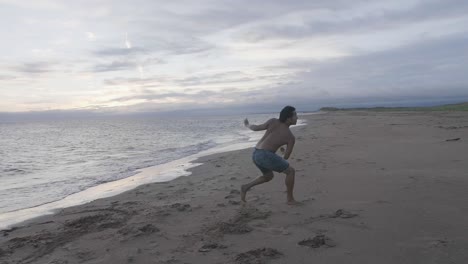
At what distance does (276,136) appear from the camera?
6527 millimetres

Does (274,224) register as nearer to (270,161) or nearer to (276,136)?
(270,161)

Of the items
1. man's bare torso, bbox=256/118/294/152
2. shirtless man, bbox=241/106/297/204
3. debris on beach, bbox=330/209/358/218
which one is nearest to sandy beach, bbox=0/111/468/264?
debris on beach, bbox=330/209/358/218

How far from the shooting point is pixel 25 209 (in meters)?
8.30

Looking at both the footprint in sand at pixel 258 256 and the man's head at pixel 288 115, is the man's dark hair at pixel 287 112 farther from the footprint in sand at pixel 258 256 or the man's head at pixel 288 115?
the footprint in sand at pixel 258 256

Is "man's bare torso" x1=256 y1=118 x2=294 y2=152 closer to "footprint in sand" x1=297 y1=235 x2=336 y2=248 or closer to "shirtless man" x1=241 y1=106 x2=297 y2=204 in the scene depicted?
"shirtless man" x1=241 y1=106 x2=297 y2=204

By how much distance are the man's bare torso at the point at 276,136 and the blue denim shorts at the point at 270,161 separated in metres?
0.10

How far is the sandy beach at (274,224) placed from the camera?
14.3 feet

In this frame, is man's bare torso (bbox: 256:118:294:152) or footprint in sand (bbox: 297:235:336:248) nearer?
footprint in sand (bbox: 297:235:336:248)

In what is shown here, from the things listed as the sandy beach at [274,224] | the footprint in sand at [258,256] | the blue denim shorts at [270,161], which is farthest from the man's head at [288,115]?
the footprint in sand at [258,256]

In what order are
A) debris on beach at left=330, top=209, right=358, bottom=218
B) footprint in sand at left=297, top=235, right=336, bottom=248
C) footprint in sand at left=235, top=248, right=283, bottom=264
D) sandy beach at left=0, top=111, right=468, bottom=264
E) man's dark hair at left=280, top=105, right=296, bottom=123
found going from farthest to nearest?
1. man's dark hair at left=280, top=105, right=296, bottom=123
2. debris on beach at left=330, top=209, right=358, bottom=218
3. footprint in sand at left=297, top=235, right=336, bottom=248
4. sandy beach at left=0, top=111, right=468, bottom=264
5. footprint in sand at left=235, top=248, right=283, bottom=264

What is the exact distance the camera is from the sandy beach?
435 cm

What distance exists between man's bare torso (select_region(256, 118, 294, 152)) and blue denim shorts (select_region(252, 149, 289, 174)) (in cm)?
10

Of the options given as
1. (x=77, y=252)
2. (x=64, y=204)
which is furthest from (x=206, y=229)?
(x=64, y=204)

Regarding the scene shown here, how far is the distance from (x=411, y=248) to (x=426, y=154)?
8.02m
